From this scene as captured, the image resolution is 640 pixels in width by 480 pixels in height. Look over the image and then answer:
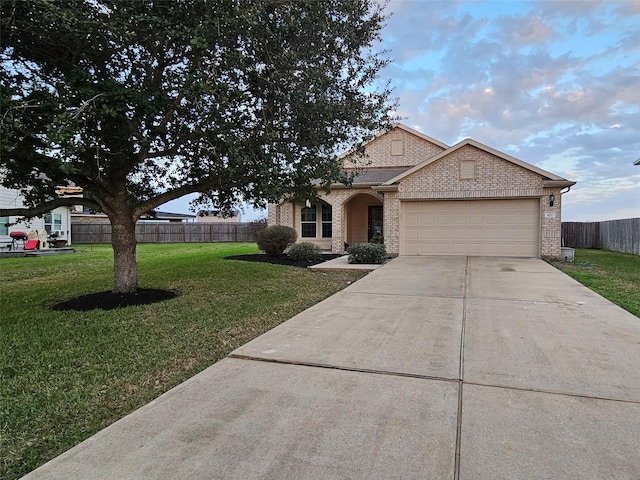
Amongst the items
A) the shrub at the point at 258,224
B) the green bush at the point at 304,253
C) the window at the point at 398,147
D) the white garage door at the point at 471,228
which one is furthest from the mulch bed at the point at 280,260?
the shrub at the point at 258,224

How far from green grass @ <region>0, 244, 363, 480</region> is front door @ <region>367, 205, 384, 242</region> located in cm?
1026

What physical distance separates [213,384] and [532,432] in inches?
103

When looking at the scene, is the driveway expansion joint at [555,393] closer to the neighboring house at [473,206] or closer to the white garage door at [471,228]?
the neighboring house at [473,206]

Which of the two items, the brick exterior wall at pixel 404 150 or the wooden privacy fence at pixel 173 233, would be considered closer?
the brick exterior wall at pixel 404 150

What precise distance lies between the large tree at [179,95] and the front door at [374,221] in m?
11.7

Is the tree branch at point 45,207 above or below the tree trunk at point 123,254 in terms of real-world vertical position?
above

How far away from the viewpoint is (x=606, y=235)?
2197 cm

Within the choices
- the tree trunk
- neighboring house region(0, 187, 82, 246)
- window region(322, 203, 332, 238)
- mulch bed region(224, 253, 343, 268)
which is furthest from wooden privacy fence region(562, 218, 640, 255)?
neighboring house region(0, 187, 82, 246)

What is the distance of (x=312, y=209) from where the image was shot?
18.7m

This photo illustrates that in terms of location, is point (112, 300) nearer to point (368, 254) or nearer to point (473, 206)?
point (368, 254)

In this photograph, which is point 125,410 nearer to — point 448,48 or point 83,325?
point 83,325

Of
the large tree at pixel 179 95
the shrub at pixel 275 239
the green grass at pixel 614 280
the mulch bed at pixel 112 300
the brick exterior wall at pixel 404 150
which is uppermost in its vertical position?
the brick exterior wall at pixel 404 150

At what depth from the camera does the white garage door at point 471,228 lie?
14.1 metres

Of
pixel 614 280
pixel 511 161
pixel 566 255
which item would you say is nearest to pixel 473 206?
pixel 511 161
